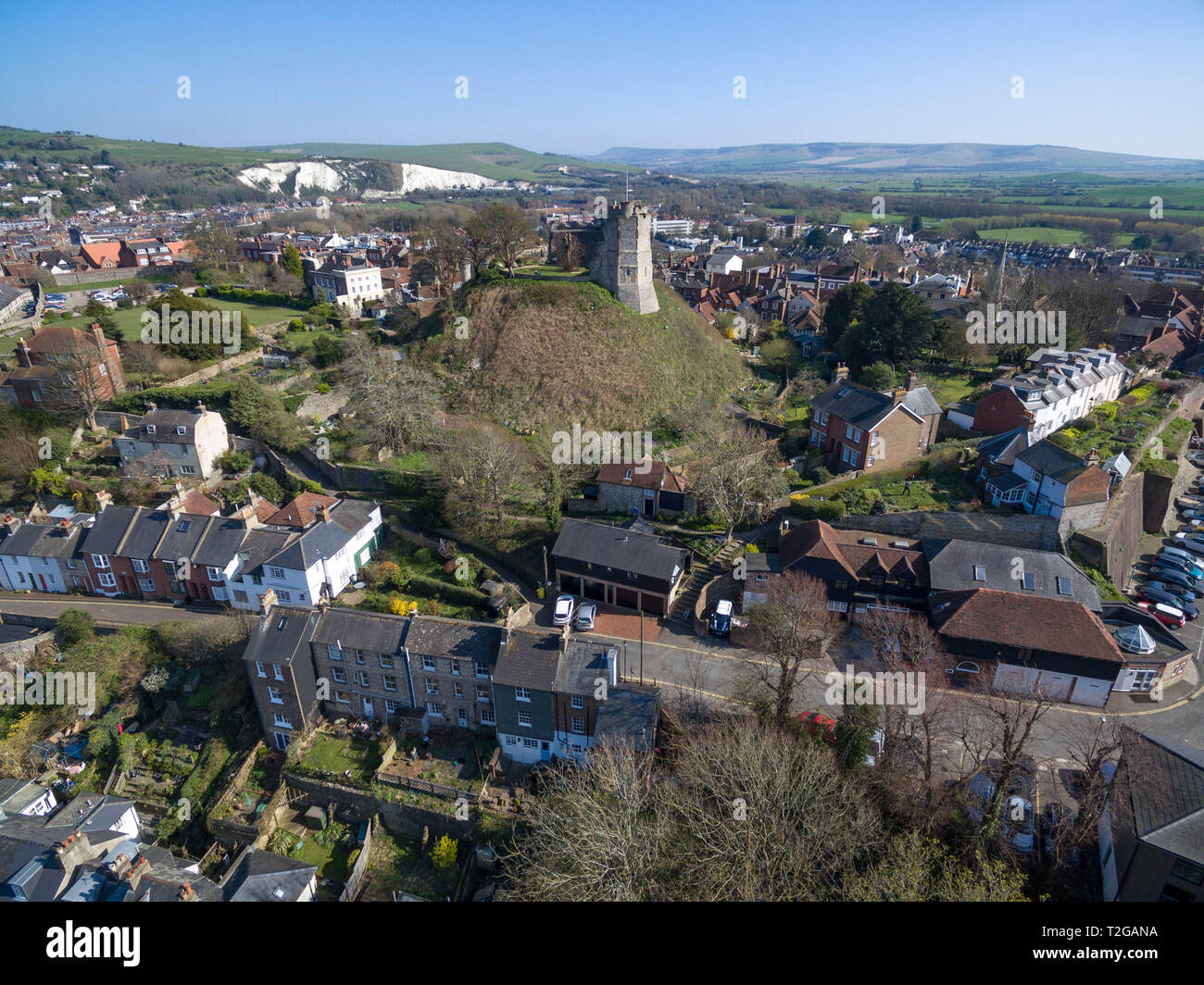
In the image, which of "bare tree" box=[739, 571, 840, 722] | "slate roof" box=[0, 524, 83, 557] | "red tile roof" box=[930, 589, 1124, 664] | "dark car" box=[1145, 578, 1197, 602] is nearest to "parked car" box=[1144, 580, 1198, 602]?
"dark car" box=[1145, 578, 1197, 602]

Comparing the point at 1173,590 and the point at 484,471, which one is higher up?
the point at 484,471

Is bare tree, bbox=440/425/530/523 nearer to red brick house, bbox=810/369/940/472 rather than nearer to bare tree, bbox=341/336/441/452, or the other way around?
bare tree, bbox=341/336/441/452

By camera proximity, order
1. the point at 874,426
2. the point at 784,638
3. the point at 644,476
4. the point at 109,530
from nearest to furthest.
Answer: the point at 784,638, the point at 109,530, the point at 644,476, the point at 874,426

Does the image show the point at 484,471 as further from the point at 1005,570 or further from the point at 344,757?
the point at 1005,570

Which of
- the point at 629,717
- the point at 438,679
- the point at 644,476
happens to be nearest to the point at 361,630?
the point at 438,679

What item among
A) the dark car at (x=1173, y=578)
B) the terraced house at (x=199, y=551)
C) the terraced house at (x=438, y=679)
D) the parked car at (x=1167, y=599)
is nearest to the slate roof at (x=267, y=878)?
the terraced house at (x=438, y=679)

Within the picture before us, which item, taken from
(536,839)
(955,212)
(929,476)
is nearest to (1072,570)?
(929,476)

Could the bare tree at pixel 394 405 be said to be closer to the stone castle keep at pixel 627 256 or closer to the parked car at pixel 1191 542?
the stone castle keep at pixel 627 256
